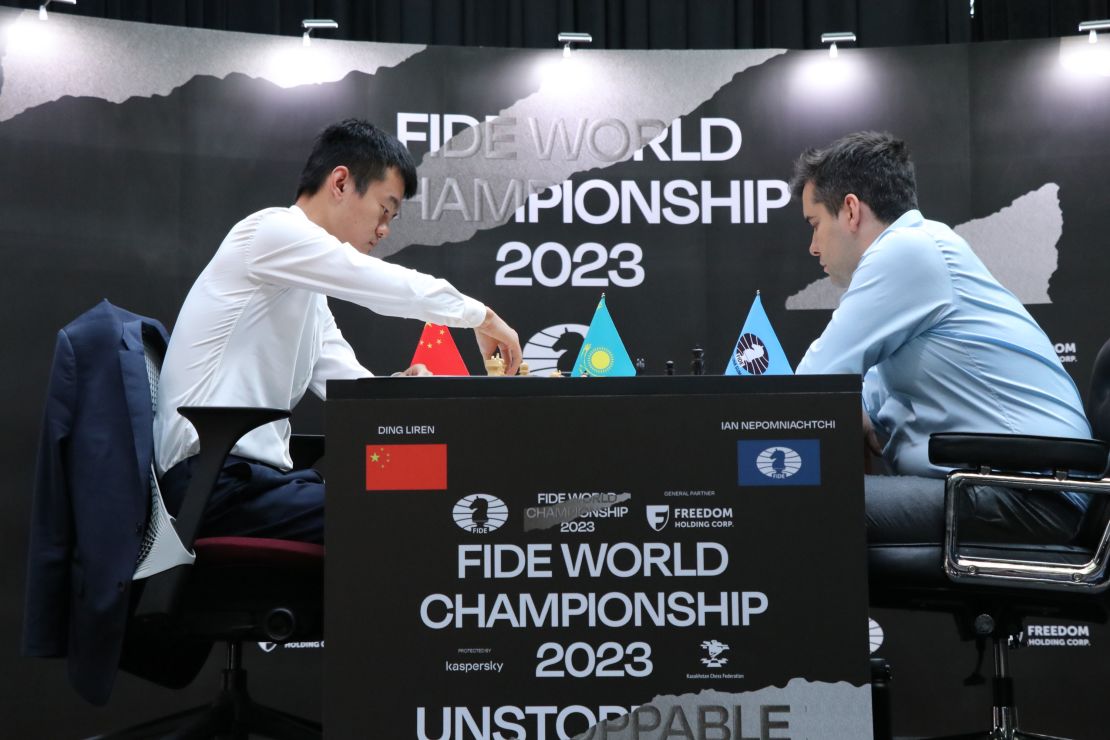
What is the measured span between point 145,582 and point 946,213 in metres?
3.34

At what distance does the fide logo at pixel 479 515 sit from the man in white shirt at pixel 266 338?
1.76 feet

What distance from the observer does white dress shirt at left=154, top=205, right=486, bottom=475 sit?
2324 millimetres

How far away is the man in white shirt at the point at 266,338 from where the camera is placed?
223 centimetres

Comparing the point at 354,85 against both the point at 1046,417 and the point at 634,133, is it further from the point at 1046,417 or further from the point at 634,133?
the point at 1046,417

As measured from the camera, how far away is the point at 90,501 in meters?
2.10

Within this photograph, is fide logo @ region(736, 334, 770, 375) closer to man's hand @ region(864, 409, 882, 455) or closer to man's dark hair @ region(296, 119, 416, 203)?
man's hand @ region(864, 409, 882, 455)

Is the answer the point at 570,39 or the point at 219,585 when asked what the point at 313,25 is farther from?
the point at 219,585

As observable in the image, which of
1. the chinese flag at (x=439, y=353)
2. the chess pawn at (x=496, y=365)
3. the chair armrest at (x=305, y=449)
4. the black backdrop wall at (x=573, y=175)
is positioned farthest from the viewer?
the black backdrop wall at (x=573, y=175)

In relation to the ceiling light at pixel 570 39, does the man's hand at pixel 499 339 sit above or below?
below

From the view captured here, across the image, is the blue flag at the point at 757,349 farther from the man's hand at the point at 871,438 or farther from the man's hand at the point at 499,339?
the man's hand at the point at 499,339

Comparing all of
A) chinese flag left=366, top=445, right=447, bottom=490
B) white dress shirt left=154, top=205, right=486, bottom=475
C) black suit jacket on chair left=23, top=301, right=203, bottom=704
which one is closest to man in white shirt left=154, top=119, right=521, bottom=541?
white dress shirt left=154, top=205, right=486, bottom=475

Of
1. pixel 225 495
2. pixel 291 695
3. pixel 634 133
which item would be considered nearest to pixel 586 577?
pixel 225 495

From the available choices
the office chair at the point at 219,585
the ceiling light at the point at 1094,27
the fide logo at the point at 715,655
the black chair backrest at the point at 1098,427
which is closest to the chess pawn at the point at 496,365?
the office chair at the point at 219,585

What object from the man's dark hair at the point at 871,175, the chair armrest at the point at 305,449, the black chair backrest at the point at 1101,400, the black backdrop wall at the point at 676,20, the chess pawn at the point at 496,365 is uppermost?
the black backdrop wall at the point at 676,20
